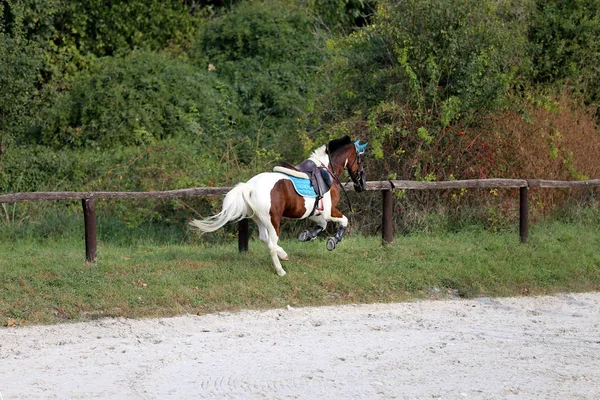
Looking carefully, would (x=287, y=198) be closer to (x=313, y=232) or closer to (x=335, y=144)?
(x=313, y=232)

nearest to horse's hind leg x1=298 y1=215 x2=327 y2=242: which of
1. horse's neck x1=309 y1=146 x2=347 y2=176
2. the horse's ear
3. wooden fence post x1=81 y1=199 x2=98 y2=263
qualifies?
horse's neck x1=309 y1=146 x2=347 y2=176

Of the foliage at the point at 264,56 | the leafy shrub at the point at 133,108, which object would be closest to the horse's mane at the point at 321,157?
the leafy shrub at the point at 133,108

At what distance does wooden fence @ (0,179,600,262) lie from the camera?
11.2 m

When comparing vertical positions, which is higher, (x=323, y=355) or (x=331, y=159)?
(x=331, y=159)

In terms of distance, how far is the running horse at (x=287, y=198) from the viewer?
10.8 meters

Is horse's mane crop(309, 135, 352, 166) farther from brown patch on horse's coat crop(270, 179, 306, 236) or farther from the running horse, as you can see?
brown patch on horse's coat crop(270, 179, 306, 236)

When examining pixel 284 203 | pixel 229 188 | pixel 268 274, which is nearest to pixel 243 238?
pixel 229 188

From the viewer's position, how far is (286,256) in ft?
Answer: 36.8

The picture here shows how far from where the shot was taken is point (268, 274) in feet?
36.3

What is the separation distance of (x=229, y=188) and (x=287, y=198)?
44.2 inches

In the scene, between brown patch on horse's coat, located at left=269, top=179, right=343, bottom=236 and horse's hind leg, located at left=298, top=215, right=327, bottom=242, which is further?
horse's hind leg, located at left=298, top=215, right=327, bottom=242

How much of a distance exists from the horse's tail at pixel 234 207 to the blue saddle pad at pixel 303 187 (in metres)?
Answer: 0.61

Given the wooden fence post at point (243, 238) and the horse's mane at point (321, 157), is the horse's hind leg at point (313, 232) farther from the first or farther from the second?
the wooden fence post at point (243, 238)

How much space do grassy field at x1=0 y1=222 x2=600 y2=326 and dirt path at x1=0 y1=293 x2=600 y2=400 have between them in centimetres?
41
